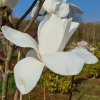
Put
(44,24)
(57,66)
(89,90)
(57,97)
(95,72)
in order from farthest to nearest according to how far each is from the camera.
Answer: (95,72) → (89,90) → (57,97) → (44,24) → (57,66)

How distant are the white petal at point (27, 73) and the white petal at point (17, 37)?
0.03 meters

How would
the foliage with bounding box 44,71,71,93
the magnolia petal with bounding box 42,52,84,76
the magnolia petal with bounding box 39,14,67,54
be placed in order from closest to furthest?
the magnolia petal with bounding box 42,52,84,76
the magnolia petal with bounding box 39,14,67,54
the foliage with bounding box 44,71,71,93

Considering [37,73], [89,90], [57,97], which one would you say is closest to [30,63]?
[37,73]

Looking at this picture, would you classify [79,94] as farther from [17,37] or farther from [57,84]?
[17,37]

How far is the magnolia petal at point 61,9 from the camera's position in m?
0.95

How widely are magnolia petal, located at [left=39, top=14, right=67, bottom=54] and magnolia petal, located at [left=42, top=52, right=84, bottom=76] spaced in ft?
0.15

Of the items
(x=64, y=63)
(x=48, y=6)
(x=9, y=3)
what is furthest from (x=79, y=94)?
(x=64, y=63)

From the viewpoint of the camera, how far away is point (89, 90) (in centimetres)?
768

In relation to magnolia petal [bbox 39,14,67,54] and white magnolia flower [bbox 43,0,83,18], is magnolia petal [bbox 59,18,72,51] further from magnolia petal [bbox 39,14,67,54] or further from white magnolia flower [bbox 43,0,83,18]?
white magnolia flower [bbox 43,0,83,18]

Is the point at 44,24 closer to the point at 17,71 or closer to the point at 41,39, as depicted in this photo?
the point at 41,39

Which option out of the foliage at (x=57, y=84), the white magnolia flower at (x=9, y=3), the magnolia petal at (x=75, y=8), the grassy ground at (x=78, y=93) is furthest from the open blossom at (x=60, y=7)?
the foliage at (x=57, y=84)

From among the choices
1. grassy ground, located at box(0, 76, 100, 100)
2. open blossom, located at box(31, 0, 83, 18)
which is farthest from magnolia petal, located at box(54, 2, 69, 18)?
grassy ground, located at box(0, 76, 100, 100)

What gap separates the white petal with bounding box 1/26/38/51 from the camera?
750 millimetres

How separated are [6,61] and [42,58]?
123mm
